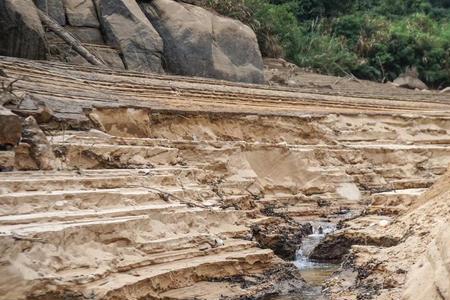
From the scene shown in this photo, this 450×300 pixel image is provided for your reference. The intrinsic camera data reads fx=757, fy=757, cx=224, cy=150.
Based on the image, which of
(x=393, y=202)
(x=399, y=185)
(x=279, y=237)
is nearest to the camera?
(x=279, y=237)

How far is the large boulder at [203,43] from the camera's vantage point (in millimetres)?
14492

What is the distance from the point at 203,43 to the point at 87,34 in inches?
88.9

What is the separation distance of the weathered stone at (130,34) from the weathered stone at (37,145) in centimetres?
635

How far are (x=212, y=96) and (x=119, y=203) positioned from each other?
5.54 m

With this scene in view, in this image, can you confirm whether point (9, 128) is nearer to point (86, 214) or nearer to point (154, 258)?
point (86, 214)

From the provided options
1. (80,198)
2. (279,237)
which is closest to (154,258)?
(80,198)

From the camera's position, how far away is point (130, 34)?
13648mm

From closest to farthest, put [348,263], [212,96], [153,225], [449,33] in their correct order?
[153,225], [348,263], [212,96], [449,33]

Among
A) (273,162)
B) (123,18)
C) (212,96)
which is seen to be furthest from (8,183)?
(123,18)

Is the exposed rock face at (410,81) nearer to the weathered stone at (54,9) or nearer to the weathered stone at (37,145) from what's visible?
the weathered stone at (54,9)

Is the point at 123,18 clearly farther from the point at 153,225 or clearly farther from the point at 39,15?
the point at 153,225

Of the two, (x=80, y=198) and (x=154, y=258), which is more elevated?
(x=80, y=198)

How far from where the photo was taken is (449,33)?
26.5 m

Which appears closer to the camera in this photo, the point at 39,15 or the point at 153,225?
the point at 153,225
